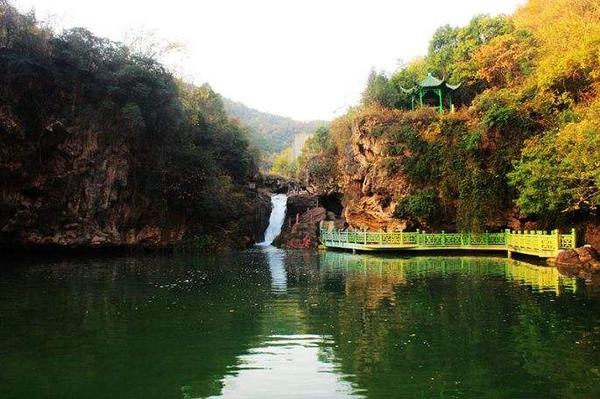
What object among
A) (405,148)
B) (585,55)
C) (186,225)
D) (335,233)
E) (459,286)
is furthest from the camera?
(186,225)

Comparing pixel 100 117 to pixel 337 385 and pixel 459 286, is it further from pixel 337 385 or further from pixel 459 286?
pixel 337 385

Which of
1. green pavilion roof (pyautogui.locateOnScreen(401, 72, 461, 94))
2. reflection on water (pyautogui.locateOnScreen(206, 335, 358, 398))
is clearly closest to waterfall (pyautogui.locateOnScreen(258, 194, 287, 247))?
green pavilion roof (pyautogui.locateOnScreen(401, 72, 461, 94))

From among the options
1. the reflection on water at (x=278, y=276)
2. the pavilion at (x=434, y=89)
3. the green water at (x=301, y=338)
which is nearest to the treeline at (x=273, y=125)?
the pavilion at (x=434, y=89)

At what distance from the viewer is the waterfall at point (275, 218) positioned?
42781 mm

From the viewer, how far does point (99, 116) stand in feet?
102

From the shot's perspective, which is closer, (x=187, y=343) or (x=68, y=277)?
(x=187, y=343)

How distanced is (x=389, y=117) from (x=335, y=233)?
7813 mm

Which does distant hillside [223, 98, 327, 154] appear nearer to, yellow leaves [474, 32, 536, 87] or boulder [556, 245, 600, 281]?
yellow leaves [474, 32, 536, 87]

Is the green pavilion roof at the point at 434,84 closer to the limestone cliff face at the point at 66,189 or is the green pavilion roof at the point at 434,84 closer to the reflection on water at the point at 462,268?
the reflection on water at the point at 462,268

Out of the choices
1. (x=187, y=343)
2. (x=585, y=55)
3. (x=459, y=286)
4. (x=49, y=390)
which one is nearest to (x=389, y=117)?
(x=585, y=55)

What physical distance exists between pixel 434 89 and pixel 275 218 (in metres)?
17.4

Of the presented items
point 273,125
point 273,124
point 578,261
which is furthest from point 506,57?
point 273,124

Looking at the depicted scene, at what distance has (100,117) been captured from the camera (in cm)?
3100

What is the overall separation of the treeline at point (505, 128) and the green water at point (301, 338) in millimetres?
Result: 7663
